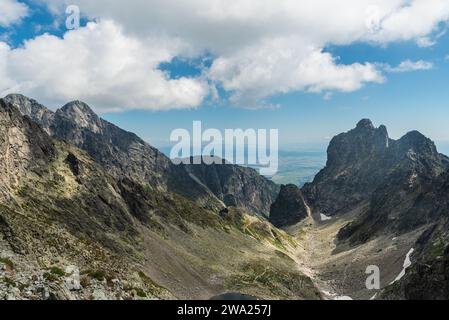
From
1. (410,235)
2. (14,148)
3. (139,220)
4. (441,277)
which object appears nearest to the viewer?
(441,277)

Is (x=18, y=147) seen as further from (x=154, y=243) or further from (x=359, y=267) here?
(x=359, y=267)

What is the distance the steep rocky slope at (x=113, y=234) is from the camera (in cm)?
7806

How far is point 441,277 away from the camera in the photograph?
268ft

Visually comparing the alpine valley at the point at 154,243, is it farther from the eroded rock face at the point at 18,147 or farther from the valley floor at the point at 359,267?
the valley floor at the point at 359,267

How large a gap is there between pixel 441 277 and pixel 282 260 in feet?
330

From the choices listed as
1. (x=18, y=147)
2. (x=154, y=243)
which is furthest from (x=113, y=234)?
(x=18, y=147)

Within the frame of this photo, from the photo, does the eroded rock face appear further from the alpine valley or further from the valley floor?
the valley floor

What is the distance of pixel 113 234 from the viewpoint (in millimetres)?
129000

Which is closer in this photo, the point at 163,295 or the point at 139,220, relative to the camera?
the point at 163,295
